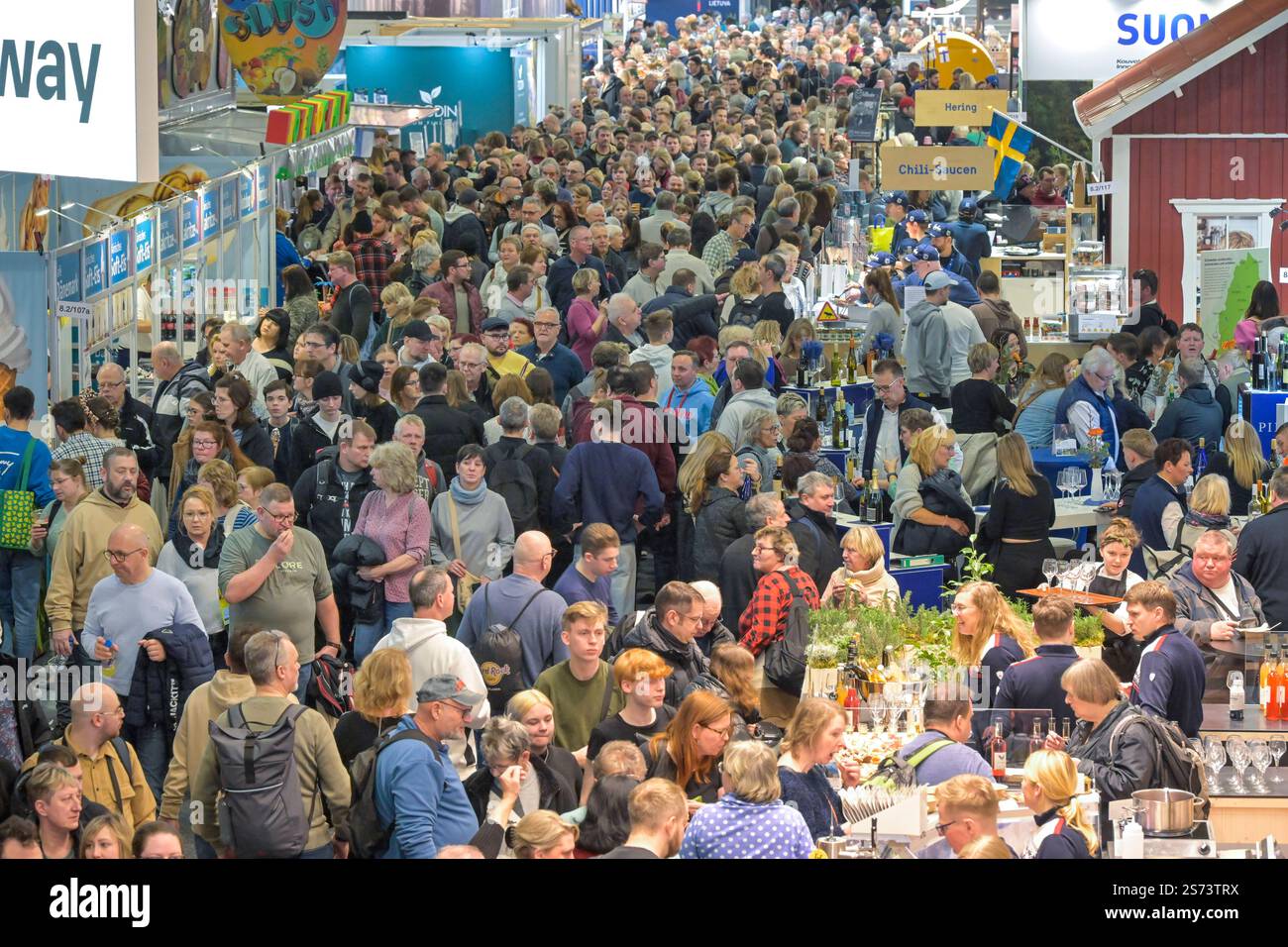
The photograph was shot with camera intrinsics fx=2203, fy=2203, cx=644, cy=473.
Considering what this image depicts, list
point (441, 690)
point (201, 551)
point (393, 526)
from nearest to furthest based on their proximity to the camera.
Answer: point (441, 690) < point (201, 551) < point (393, 526)

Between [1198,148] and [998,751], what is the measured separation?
11728 millimetres

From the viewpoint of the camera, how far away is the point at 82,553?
31.1 feet

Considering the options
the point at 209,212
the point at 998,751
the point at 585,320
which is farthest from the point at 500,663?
A: the point at 209,212

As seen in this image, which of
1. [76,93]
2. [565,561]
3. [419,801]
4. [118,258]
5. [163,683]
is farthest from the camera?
[118,258]

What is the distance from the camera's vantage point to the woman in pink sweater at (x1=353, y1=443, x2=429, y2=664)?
32.6 feet

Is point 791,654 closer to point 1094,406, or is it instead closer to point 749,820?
point 749,820

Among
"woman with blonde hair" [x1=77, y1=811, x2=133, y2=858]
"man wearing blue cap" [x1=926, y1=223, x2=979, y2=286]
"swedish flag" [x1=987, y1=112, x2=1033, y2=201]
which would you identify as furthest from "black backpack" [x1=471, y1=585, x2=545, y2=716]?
"swedish flag" [x1=987, y1=112, x2=1033, y2=201]

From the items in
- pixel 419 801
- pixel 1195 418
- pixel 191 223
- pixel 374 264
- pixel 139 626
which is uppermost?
pixel 191 223

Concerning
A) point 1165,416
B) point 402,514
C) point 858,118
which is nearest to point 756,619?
point 402,514

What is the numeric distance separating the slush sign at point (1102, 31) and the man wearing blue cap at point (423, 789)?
14142mm

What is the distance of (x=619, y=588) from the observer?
35.7 ft

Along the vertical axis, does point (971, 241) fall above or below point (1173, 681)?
above

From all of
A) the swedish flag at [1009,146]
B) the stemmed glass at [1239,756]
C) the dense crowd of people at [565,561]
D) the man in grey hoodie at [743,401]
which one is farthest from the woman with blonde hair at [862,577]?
the swedish flag at [1009,146]
